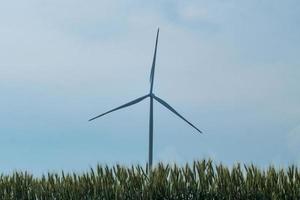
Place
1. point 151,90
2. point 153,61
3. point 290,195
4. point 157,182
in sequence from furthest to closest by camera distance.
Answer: point 153,61, point 151,90, point 157,182, point 290,195

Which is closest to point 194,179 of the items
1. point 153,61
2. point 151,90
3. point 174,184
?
point 174,184

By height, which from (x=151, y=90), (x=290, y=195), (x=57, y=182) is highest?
(x=151, y=90)

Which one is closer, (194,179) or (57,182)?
(194,179)

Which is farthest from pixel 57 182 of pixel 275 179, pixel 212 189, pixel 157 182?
pixel 275 179

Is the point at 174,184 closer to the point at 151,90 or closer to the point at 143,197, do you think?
the point at 143,197

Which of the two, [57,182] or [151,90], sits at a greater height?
[151,90]

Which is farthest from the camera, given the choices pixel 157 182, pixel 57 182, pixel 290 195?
pixel 57 182

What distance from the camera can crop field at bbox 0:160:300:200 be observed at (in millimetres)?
20422

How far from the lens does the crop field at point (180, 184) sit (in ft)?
67.0

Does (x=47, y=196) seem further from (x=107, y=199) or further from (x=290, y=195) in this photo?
(x=290, y=195)

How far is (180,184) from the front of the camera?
70.0 feet

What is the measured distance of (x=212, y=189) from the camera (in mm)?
21016

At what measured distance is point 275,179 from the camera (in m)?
20.5

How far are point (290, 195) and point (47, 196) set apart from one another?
7.98 metres
